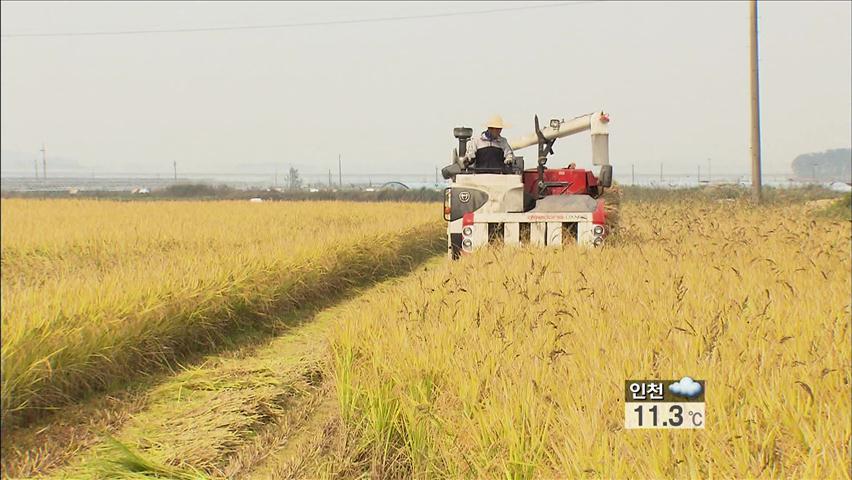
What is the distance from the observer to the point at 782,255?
6191mm

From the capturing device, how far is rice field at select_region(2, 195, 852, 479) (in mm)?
2207

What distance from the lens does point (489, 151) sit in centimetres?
898

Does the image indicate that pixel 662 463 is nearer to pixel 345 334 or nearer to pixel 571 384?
pixel 571 384

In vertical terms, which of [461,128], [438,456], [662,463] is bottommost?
[438,456]

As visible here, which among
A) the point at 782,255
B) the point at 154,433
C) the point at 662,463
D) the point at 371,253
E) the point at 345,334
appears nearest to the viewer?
the point at 662,463

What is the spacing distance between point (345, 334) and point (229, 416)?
0.90 m

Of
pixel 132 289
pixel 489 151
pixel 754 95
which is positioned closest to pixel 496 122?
pixel 489 151

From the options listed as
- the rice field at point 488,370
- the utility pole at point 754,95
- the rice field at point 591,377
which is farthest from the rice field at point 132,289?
the utility pole at point 754,95

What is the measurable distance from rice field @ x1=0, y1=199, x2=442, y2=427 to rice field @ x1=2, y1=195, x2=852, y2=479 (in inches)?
1.1

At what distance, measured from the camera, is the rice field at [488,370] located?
2207 mm

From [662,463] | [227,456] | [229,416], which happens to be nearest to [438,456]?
[662,463]

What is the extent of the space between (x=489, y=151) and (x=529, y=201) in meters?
0.91
